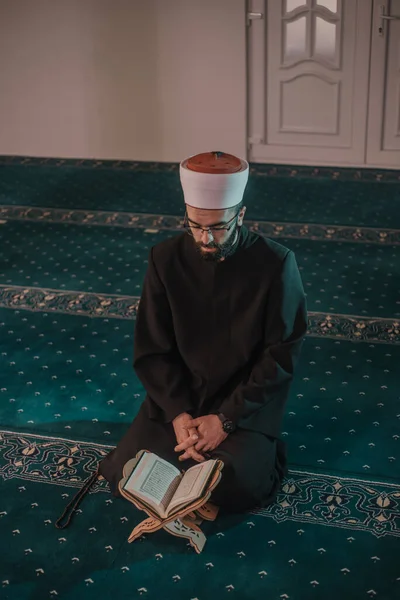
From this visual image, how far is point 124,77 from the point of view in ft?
21.6

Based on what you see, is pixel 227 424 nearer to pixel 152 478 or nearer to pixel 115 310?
pixel 152 478

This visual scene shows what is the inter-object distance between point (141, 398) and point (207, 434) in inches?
32.1

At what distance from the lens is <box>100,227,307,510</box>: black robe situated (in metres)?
2.49

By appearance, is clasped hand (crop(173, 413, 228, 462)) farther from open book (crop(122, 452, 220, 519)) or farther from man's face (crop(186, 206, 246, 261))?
man's face (crop(186, 206, 246, 261))

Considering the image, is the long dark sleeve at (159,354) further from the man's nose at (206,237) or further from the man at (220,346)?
the man's nose at (206,237)

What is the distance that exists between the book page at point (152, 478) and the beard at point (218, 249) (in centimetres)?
61

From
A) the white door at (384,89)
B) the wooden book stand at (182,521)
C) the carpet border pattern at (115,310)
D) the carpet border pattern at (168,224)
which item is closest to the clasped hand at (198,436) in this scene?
the wooden book stand at (182,521)

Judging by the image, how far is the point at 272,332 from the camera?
252cm

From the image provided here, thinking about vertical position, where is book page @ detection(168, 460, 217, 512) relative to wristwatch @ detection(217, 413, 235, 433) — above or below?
below

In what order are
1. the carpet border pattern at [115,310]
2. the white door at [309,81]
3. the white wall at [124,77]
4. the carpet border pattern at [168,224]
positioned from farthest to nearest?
the white wall at [124,77], the white door at [309,81], the carpet border pattern at [168,224], the carpet border pattern at [115,310]

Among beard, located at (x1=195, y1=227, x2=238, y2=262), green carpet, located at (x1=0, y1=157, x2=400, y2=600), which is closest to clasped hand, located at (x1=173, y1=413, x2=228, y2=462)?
green carpet, located at (x1=0, y1=157, x2=400, y2=600)

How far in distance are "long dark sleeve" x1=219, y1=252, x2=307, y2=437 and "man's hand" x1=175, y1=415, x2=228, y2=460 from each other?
47mm

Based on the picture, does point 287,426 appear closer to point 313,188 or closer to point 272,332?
point 272,332

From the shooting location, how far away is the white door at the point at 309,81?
6.09 metres
